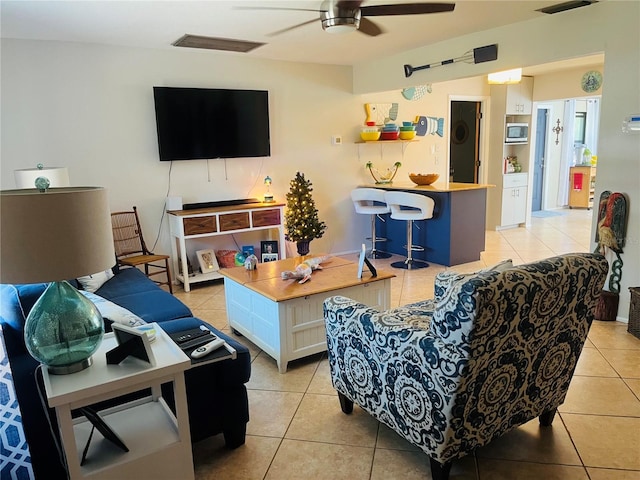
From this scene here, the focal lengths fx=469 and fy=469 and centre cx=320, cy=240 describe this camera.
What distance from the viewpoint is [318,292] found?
298 centimetres

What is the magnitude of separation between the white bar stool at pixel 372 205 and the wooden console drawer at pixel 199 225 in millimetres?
1937

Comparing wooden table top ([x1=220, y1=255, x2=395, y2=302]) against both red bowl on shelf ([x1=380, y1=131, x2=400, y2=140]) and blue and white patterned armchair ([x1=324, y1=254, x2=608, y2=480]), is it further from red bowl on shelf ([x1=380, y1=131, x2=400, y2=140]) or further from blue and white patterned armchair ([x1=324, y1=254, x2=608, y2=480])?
red bowl on shelf ([x1=380, y1=131, x2=400, y2=140])

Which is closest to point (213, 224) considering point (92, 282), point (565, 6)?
point (92, 282)

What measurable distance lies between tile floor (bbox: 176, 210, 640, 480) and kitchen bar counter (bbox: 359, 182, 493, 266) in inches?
94.9

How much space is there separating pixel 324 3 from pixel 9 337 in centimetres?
272

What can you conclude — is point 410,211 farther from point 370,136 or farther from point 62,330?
point 62,330

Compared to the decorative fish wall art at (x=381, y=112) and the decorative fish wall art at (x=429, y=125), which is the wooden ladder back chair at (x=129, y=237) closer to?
the decorative fish wall art at (x=381, y=112)

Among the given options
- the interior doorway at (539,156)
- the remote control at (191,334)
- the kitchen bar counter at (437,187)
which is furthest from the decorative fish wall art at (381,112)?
the remote control at (191,334)

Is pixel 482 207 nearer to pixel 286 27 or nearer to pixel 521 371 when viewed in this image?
pixel 286 27

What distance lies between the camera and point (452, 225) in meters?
5.43

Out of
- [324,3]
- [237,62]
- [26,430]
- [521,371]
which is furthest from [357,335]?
[237,62]

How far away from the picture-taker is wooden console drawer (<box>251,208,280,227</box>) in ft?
16.9

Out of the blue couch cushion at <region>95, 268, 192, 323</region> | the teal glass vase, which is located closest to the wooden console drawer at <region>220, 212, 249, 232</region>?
the blue couch cushion at <region>95, 268, 192, 323</region>

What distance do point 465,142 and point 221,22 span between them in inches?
204
